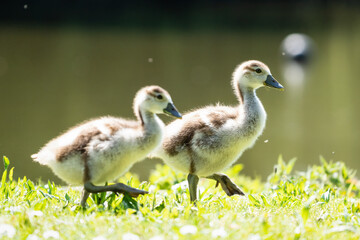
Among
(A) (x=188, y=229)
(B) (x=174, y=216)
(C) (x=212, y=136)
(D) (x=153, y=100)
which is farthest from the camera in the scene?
(C) (x=212, y=136)

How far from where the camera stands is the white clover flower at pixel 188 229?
493cm

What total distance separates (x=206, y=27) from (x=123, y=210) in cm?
3699

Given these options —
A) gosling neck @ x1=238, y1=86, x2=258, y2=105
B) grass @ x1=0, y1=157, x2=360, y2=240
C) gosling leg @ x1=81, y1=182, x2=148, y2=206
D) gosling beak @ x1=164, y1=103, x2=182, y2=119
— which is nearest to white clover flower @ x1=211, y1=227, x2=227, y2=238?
grass @ x1=0, y1=157, x2=360, y2=240

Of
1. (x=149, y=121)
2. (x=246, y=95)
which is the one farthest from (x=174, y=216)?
(x=246, y=95)

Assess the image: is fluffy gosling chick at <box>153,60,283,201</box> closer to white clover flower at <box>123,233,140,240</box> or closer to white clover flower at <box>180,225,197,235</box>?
white clover flower at <box>180,225,197,235</box>

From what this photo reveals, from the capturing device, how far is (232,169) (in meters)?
9.84

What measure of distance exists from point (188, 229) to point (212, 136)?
5.62ft

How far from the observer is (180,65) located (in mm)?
29734

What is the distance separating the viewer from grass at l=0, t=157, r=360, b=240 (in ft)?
16.7

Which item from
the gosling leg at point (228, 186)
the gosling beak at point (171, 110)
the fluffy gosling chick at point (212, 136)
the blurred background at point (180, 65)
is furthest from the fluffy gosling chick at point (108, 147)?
the blurred background at point (180, 65)

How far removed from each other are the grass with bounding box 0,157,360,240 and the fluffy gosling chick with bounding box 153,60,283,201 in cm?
34

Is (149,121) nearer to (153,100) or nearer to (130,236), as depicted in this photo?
(153,100)

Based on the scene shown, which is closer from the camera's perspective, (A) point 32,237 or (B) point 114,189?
(A) point 32,237

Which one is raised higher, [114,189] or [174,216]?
[114,189]
